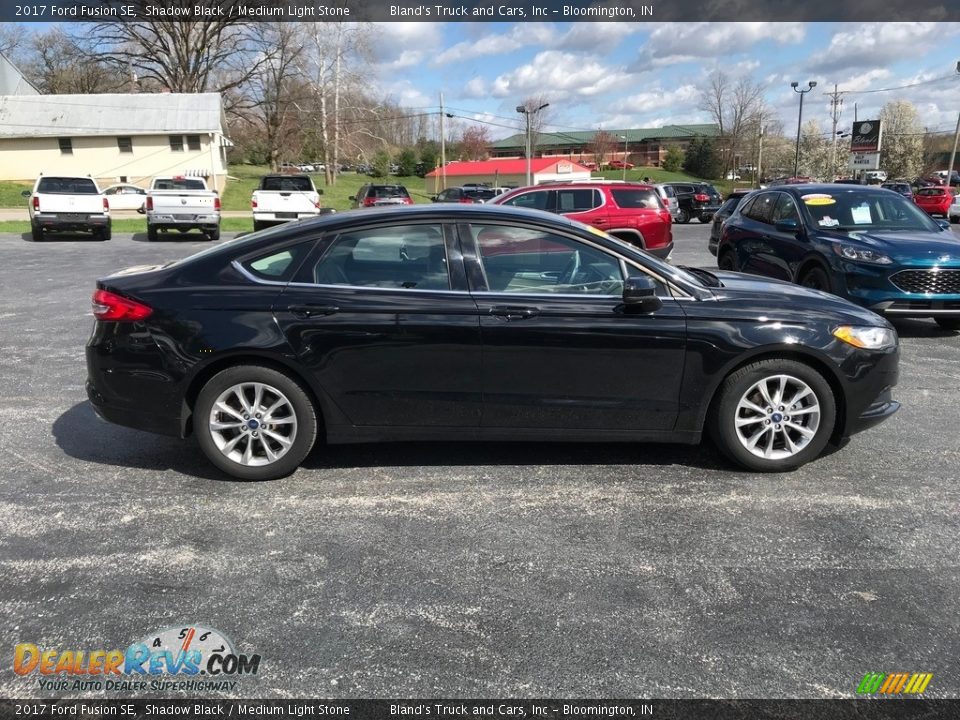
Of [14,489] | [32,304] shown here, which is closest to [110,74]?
[32,304]

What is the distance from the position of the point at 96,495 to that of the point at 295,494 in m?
1.09

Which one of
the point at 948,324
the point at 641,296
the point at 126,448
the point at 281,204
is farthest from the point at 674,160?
the point at 126,448

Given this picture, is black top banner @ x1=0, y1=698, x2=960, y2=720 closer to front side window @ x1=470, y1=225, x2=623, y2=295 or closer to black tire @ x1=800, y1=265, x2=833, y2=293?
front side window @ x1=470, y1=225, x2=623, y2=295

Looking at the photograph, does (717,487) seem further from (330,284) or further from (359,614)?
(330,284)

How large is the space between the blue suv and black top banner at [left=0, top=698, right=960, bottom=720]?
239 inches

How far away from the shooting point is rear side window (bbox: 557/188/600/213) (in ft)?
45.0

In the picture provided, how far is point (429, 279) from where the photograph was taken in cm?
420

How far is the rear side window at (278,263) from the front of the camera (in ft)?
13.8

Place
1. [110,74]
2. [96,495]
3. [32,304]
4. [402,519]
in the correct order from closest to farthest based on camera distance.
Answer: [402,519]
[96,495]
[32,304]
[110,74]

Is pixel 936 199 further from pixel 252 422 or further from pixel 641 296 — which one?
pixel 252 422

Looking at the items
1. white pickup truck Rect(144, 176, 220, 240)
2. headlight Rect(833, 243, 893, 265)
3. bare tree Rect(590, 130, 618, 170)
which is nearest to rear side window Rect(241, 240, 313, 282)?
headlight Rect(833, 243, 893, 265)

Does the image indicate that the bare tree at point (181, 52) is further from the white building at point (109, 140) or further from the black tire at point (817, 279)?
the black tire at point (817, 279)

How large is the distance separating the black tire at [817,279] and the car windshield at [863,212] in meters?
0.55

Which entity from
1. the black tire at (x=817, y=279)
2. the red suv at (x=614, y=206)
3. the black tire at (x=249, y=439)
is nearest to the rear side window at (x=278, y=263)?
the black tire at (x=249, y=439)
